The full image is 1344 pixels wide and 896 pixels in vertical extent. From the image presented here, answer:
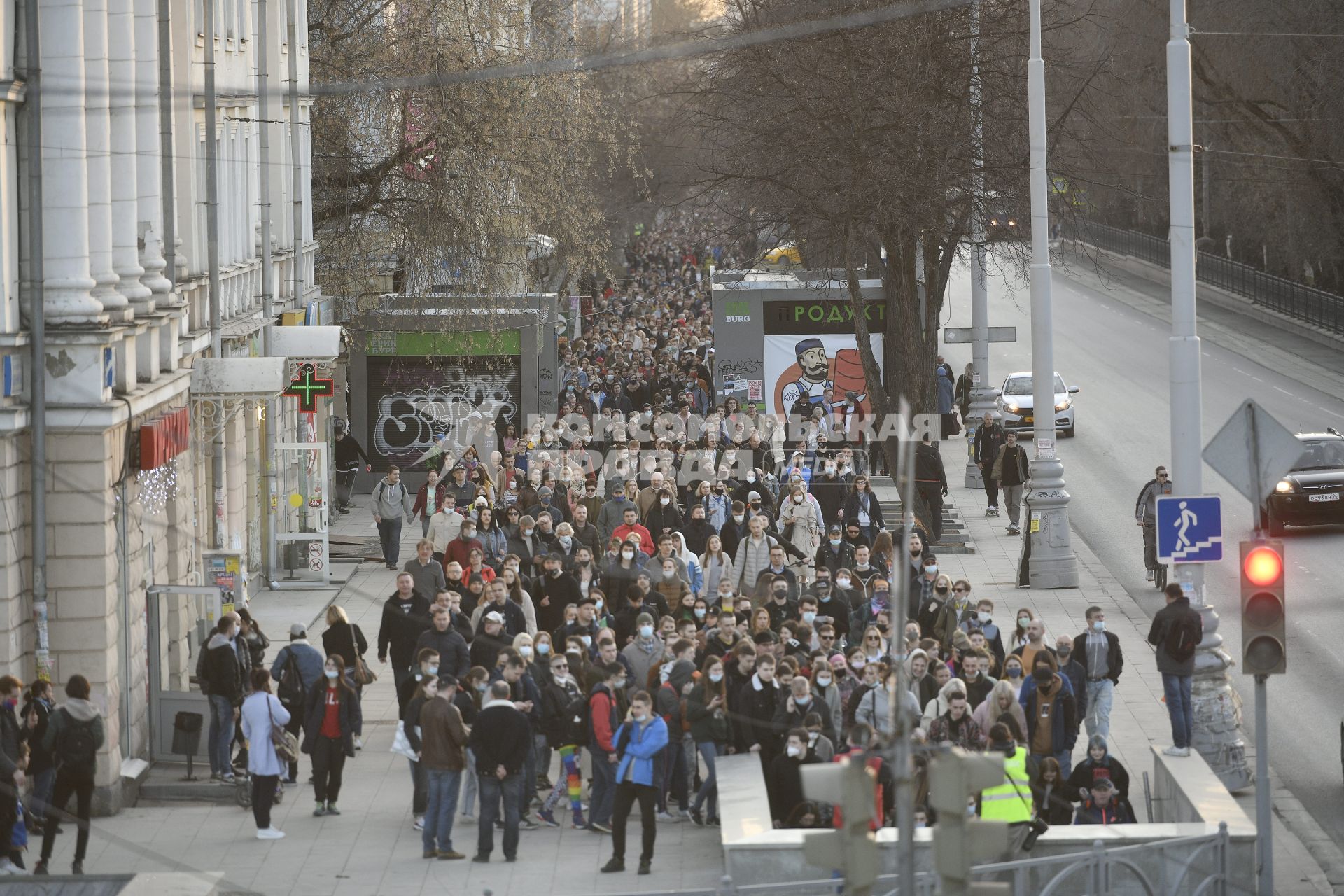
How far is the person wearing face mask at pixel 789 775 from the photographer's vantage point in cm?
1459

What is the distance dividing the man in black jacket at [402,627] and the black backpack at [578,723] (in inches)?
119

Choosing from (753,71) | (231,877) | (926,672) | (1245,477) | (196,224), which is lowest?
(231,877)

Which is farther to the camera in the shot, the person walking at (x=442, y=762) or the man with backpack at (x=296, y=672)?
the man with backpack at (x=296, y=672)

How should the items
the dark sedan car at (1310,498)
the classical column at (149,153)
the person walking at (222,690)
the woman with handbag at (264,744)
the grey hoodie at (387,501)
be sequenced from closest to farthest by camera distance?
1. the woman with handbag at (264,744)
2. the person walking at (222,690)
3. the classical column at (149,153)
4. the grey hoodie at (387,501)
5. the dark sedan car at (1310,498)

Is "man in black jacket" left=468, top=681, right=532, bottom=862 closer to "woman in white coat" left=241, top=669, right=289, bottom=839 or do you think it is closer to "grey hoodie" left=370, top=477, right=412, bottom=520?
"woman in white coat" left=241, top=669, right=289, bottom=839

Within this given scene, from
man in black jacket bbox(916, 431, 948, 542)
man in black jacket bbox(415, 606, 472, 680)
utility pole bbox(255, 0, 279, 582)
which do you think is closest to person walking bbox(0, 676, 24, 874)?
man in black jacket bbox(415, 606, 472, 680)

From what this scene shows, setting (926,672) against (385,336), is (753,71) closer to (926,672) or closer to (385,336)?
(385,336)

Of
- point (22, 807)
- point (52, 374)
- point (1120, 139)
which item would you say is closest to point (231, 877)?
point (22, 807)

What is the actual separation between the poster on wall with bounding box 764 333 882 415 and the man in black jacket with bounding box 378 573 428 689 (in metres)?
17.9

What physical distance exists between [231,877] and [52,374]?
4637 mm

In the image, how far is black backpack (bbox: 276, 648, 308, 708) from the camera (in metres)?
16.2

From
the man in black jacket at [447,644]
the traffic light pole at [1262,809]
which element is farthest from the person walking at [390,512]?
the traffic light pole at [1262,809]

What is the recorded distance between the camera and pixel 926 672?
1603cm

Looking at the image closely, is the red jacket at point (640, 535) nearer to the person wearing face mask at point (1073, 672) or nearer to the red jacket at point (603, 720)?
the person wearing face mask at point (1073, 672)
